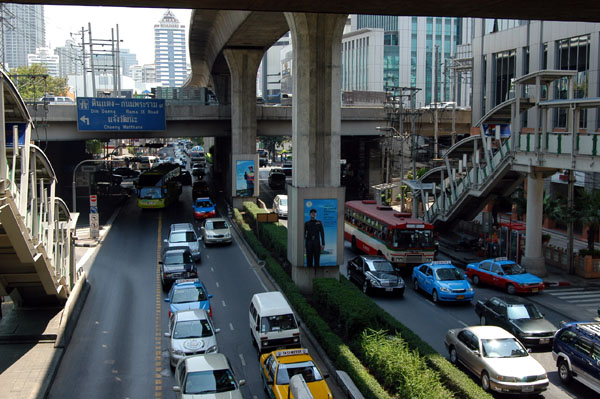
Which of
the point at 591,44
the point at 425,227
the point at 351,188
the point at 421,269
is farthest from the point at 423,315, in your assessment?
the point at 351,188

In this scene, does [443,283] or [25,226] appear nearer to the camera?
[25,226]

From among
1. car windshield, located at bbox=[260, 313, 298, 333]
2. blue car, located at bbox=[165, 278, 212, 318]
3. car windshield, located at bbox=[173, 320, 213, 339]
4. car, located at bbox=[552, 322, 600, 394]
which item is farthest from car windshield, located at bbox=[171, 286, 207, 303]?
car, located at bbox=[552, 322, 600, 394]

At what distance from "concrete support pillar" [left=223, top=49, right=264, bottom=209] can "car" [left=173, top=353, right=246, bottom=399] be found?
32.8 metres

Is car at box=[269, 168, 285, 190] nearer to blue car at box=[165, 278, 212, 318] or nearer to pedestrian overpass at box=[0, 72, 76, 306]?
pedestrian overpass at box=[0, 72, 76, 306]

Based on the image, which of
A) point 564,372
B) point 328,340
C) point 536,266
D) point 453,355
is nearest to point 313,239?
point 328,340

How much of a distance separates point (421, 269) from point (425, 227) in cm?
330

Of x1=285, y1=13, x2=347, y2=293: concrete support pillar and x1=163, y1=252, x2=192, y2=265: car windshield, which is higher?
x1=285, y1=13, x2=347, y2=293: concrete support pillar

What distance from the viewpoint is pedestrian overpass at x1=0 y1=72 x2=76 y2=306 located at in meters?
16.3

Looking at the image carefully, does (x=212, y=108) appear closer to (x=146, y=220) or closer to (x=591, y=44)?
(x=146, y=220)

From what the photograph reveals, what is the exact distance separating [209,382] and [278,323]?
13.9ft

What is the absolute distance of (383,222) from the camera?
3173 centimetres

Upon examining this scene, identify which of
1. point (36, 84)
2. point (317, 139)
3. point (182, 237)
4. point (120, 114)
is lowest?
point (182, 237)

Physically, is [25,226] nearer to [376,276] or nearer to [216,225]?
[376,276]

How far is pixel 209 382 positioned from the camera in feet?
50.9
